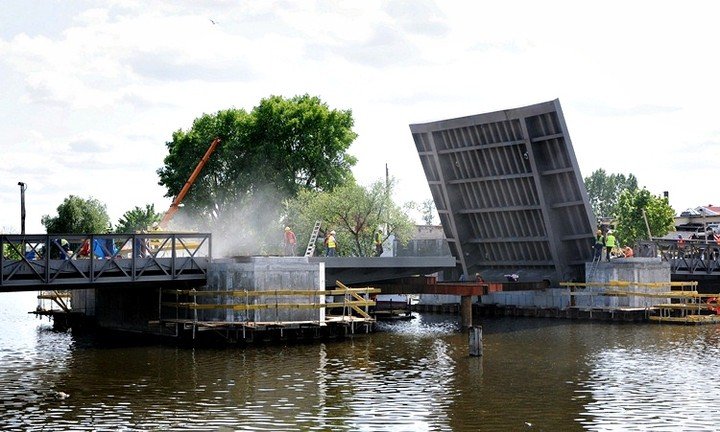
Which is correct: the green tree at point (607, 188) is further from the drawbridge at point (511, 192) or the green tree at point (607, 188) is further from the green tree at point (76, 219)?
the drawbridge at point (511, 192)

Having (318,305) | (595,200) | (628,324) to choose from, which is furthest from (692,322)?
(595,200)

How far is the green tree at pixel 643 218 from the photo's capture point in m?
98.8

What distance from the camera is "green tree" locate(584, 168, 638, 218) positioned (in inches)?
5595

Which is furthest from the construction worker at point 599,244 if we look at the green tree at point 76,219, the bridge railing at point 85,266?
the green tree at point 76,219

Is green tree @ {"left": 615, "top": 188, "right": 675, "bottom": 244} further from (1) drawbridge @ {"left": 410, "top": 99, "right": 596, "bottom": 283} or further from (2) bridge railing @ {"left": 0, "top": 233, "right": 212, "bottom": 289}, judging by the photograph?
(2) bridge railing @ {"left": 0, "top": 233, "right": 212, "bottom": 289}

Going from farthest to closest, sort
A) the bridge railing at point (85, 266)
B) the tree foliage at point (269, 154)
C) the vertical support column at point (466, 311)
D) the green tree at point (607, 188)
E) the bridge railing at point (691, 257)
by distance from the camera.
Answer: the green tree at point (607, 188)
the tree foliage at point (269, 154)
the bridge railing at point (691, 257)
the vertical support column at point (466, 311)
the bridge railing at point (85, 266)

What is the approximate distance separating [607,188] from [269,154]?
82.8 m

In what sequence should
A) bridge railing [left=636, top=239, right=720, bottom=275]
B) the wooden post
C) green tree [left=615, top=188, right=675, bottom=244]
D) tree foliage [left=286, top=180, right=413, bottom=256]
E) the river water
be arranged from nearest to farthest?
the river water
the wooden post
bridge railing [left=636, top=239, right=720, bottom=275]
tree foliage [left=286, top=180, right=413, bottom=256]
green tree [left=615, top=188, right=675, bottom=244]

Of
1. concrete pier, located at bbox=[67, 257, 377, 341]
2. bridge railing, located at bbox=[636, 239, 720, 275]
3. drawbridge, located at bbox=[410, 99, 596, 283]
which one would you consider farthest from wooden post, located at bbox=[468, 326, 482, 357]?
bridge railing, located at bbox=[636, 239, 720, 275]

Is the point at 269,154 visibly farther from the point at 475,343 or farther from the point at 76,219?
the point at 475,343

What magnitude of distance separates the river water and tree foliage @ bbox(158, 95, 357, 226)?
34349mm

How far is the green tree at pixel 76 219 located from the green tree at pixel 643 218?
55.1m

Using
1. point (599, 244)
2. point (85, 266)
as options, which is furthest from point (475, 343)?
point (599, 244)

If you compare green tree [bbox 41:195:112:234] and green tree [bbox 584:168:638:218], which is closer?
green tree [bbox 41:195:112:234]
